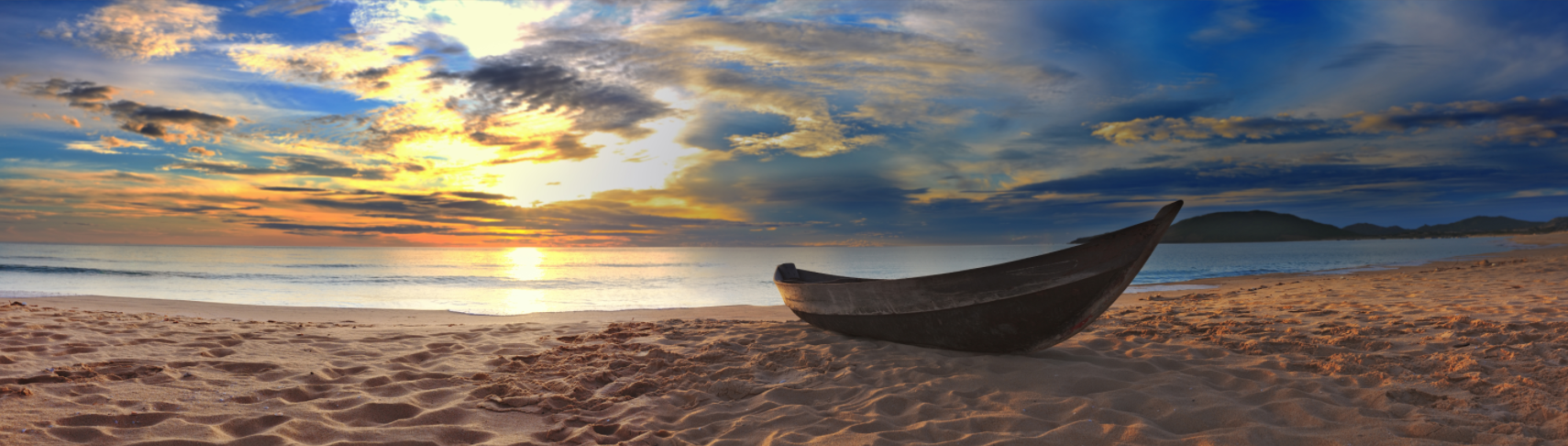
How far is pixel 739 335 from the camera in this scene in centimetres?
609

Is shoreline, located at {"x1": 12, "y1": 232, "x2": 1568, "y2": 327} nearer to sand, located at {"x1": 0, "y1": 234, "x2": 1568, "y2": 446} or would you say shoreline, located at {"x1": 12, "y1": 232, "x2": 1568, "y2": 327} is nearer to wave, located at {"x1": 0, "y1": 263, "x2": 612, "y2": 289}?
sand, located at {"x1": 0, "y1": 234, "x2": 1568, "y2": 446}

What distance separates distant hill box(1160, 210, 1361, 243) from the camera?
157 meters

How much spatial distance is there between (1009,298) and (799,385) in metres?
1.67

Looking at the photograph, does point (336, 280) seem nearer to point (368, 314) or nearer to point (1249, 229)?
point (368, 314)

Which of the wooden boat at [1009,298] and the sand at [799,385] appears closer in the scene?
the sand at [799,385]

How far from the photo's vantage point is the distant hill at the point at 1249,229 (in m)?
157

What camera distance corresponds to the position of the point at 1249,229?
174m

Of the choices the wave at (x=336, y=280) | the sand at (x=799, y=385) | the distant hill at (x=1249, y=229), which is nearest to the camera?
the sand at (x=799, y=385)

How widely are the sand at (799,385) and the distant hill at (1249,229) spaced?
17393 cm

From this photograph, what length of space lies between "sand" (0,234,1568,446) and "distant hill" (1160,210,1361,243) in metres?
174

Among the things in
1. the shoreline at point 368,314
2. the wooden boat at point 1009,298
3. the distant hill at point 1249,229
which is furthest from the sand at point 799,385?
the distant hill at point 1249,229

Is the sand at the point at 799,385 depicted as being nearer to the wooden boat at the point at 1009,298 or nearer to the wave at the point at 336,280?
the wooden boat at the point at 1009,298

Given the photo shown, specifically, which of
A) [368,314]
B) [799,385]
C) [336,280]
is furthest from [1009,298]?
[336,280]

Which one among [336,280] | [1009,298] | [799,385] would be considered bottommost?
[799,385]
